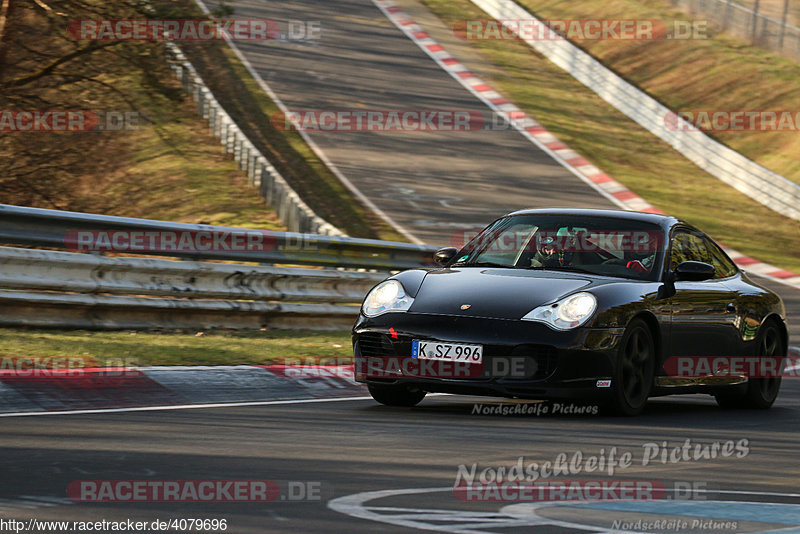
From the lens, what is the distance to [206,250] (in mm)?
11922

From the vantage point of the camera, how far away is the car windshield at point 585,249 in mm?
9273

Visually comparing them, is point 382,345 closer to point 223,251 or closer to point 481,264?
point 481,264

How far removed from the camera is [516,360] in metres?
8.30

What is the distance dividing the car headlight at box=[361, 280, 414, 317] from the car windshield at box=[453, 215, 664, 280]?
0.78 meters

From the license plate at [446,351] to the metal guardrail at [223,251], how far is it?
12.2 ft

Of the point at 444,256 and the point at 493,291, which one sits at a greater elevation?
the point at 444,256

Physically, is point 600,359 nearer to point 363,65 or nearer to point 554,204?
point 554,204

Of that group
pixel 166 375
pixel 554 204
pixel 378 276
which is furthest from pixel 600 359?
pixel 554 204

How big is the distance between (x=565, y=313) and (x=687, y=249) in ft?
6.05
